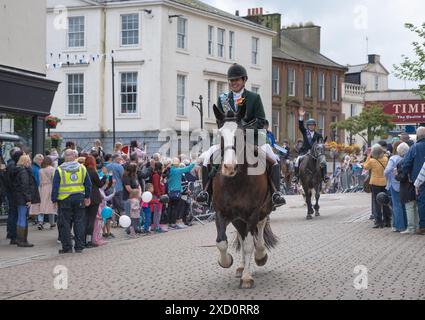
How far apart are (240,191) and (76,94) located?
1364 inches

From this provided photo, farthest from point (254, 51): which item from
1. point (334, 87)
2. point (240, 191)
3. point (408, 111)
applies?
point (240, 191)

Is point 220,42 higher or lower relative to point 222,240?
higher

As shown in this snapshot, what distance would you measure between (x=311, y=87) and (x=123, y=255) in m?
46.9

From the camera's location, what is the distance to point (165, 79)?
4291 cm

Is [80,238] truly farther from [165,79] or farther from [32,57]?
[165,79]

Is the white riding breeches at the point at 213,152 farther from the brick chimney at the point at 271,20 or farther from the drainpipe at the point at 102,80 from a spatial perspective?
the brick chimney at the point at 271,20

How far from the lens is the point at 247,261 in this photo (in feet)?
35.8

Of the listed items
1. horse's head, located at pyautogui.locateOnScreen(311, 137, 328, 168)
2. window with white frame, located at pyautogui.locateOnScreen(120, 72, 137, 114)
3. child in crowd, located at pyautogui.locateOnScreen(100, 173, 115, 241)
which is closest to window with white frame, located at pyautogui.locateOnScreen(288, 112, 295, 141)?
window with white frame, located at pyautogui.locateOnScreen(120, 72, 137, 114)

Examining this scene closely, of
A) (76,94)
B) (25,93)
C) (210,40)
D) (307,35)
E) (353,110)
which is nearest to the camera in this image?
(25,93)

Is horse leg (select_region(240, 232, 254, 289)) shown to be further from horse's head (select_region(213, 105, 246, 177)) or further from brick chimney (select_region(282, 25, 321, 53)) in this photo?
brick chimney (select_region(282, 25, 321, 53))

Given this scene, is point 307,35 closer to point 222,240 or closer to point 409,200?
point 409,200

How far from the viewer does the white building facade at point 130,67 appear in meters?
42.8

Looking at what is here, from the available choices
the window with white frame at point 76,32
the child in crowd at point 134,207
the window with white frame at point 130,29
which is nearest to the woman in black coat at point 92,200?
the child in crowd at point 134,207
